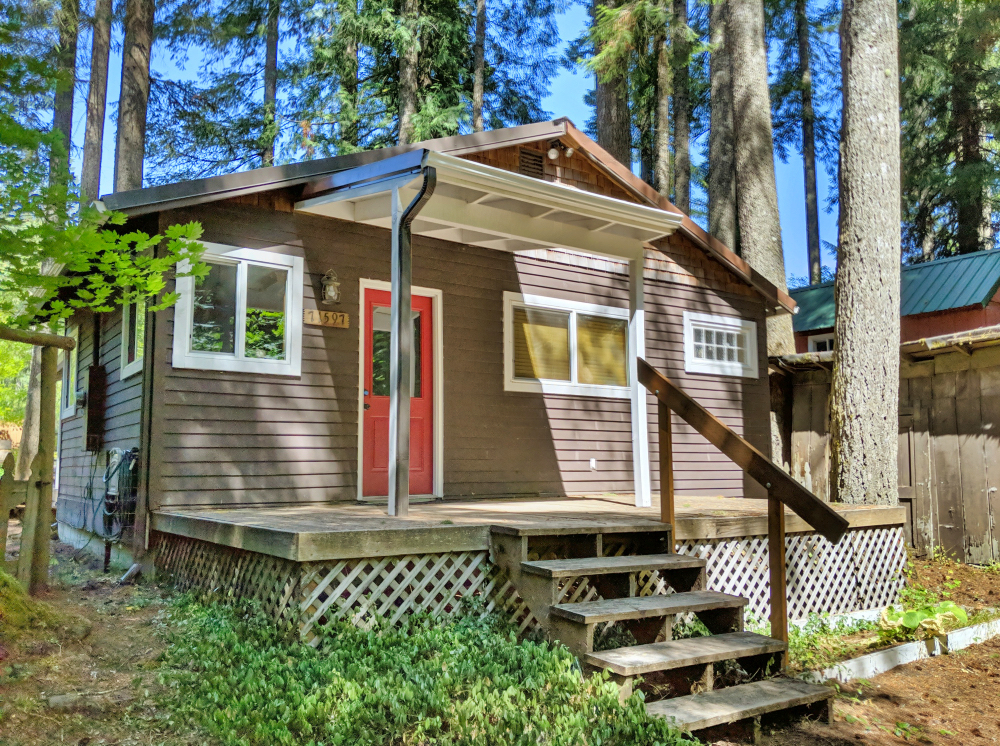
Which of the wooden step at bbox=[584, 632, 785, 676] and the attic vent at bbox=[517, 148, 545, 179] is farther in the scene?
the attic vent at bbox=[517, 148, 545, 179]

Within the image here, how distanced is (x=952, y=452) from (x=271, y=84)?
14.3 metres

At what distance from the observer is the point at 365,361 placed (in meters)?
6.73

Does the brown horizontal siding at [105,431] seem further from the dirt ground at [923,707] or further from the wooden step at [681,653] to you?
the dirt ground at [923,707]

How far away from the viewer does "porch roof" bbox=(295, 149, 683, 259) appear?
5.11 metres

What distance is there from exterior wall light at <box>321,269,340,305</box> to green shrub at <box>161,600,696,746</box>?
3.01m

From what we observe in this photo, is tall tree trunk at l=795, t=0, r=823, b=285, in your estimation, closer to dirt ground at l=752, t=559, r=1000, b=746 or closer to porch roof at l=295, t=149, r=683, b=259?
porch roof at l=295, t=149, r=683, b=259

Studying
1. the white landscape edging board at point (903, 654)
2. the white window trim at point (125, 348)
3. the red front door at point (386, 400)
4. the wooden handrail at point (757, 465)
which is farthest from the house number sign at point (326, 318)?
the white landscape edging board at point (903, 654)

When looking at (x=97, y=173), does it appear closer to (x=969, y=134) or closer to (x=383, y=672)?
(x=383, y=672)

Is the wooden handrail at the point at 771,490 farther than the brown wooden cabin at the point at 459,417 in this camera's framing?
No

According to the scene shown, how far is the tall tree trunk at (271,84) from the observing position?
15320 millimetres

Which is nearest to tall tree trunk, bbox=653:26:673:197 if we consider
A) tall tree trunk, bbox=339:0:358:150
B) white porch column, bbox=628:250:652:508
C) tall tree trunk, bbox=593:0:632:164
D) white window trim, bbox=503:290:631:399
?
tall tree trunk, bbox=593:0:632:164

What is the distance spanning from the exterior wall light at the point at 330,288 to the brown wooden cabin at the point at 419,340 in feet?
0.06

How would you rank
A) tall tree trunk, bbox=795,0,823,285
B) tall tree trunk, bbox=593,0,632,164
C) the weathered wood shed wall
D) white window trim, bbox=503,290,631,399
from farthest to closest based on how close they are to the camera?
1. tall tree trunk, bbox=795,0,823,285
2. tall tree trunk, bbox=593,0,632,164
3. white window trim, bbox=503,290,631,399
4. the weathered wood shed wall

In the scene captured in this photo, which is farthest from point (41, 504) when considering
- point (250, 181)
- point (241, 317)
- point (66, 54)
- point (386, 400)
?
point (66, 54)
